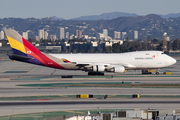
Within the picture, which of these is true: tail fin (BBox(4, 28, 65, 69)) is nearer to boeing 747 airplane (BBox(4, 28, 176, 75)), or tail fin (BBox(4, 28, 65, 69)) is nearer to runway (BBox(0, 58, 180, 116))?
boeing 747 airplane (BBox(4, 28, 176, 75))

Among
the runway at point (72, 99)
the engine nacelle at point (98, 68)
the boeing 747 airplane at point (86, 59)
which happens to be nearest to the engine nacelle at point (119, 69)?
the boeing 747 airplane at point (86, 59)

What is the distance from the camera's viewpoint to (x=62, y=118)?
23.8 metres

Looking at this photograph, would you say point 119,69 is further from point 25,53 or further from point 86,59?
point 25,53

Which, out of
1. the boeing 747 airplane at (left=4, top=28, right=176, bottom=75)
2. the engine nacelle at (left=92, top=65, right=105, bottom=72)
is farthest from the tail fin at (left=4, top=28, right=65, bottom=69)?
the engine nacelle at (left=92, top=65, right=105, bottom=72)

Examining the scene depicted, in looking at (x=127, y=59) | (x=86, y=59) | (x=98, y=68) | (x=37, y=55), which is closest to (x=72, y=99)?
(x=98, y=68)

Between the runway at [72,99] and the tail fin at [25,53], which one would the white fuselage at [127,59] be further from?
the runway at [72,99]

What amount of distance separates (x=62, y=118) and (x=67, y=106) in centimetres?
531

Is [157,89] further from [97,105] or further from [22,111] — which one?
[22,111]

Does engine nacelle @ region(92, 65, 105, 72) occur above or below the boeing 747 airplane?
below

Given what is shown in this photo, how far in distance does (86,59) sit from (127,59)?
789 centimetres

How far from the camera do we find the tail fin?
51.5m

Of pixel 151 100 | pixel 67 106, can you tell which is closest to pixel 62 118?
pixel 67 106

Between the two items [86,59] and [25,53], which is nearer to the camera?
[25,53]

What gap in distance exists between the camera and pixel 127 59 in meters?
53.3
